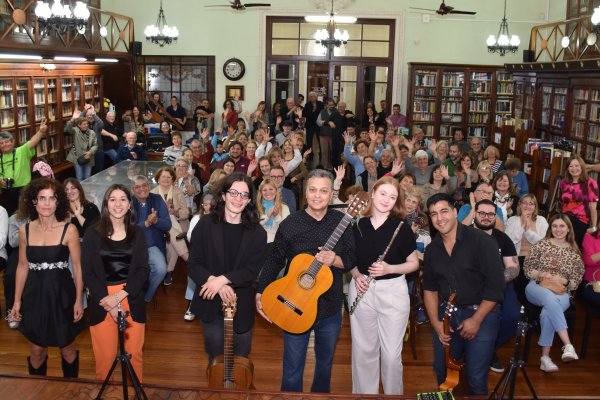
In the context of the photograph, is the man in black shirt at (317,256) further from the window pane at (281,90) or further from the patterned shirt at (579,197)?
the window pane at (281,90)

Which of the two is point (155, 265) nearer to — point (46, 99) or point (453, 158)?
point (453, 158)

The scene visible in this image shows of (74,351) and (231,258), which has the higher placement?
(231,258)

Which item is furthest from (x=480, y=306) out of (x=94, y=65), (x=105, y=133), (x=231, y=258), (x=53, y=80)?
(x=94, y=65)

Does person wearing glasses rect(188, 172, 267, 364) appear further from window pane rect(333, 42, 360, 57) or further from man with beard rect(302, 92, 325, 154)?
window pane rect(333, 42, 360, 57)

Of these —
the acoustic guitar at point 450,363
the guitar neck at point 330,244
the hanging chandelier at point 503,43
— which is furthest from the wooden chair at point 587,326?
the hanging chandelier at point 503,43

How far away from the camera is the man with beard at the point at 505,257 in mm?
3766

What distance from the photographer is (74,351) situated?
3.72 m

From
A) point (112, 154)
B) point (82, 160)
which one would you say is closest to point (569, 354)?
point (82, 160)

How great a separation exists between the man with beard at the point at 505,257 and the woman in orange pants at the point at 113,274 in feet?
6.76

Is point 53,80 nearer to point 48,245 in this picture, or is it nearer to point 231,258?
point 48,245

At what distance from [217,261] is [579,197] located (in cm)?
477

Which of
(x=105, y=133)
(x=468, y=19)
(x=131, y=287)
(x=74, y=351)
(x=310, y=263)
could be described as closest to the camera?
(x=310, y=263)

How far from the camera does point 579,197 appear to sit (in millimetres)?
6555

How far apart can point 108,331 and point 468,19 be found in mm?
12532
